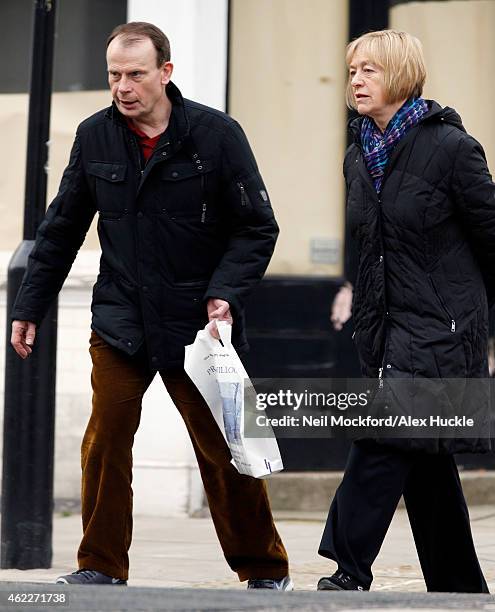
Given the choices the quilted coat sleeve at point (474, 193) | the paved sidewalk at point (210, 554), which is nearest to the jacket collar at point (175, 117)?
the quilted coat sleeve at point (474, 193)

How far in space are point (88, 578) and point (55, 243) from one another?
115 cm

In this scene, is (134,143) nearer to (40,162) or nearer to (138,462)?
(40,162)

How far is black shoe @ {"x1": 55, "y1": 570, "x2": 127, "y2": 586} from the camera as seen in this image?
5324 mm

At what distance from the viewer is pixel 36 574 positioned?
6297mm

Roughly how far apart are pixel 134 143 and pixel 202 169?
248 mm

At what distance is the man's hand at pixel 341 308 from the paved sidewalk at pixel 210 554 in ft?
3.50

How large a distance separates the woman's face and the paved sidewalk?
1.83 m

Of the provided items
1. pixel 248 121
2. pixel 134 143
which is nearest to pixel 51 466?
pixel 134 143

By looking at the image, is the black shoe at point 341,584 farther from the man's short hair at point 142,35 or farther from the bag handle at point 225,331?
the man's short hair at point 142,35

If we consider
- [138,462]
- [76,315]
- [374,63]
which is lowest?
[138,462]

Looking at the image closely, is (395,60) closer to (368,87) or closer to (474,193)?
(368,87)

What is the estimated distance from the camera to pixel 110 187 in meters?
5.34

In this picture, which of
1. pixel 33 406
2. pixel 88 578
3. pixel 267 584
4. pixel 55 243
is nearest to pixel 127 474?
pixel 88 578

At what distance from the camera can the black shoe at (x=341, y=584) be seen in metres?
5.01
